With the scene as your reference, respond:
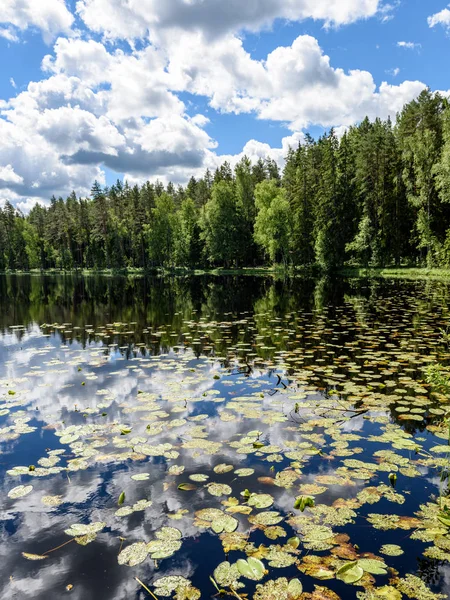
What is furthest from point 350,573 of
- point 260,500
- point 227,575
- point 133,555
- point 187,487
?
point 187,487

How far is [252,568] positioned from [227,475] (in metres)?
1.67

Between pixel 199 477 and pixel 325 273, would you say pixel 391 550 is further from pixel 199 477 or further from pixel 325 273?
pixel 325 273

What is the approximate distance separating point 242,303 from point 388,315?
29.8 feet

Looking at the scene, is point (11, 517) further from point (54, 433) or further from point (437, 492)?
point (437, 492)

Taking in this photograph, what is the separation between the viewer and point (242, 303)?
23.0 m

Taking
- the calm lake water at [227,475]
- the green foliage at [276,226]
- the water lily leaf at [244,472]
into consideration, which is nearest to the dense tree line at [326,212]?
the green foliage at [276,226]

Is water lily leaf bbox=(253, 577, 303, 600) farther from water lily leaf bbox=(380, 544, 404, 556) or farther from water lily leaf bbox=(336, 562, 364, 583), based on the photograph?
water lily leaf bbox=(380, 544, 404, 556)

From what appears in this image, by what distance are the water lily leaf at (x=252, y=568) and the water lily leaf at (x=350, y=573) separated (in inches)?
23.6

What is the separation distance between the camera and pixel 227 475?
4.62 meters

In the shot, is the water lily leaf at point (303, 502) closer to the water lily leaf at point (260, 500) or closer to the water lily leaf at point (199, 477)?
the water lily leaf at point (260, 500)

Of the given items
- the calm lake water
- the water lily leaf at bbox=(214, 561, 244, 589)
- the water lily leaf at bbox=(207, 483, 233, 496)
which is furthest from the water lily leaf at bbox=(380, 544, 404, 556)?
the water lily leaf at bbox=(207, 483, 233, 496)

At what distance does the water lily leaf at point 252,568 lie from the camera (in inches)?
115

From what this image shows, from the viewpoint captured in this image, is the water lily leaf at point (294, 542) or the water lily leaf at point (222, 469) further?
the water lily leaf at point (222, 469)

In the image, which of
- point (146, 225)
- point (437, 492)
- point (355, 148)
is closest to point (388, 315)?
point (437, 492)
